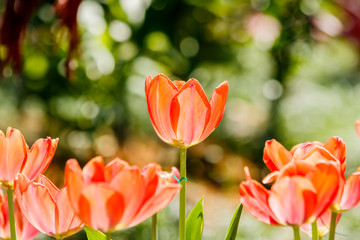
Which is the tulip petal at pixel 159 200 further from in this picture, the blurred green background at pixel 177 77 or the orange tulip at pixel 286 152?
the blurred green background at pixel 177 77

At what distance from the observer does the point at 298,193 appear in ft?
0.93

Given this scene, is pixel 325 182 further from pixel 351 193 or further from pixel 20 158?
pixel 20 158

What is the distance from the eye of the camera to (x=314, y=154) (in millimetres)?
297

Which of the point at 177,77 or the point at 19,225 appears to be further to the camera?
the point at 177,77

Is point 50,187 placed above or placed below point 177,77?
above

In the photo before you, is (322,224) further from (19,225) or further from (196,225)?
(19,225)

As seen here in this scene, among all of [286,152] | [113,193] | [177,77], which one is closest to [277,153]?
[286,152]

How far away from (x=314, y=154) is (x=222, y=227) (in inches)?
53.3

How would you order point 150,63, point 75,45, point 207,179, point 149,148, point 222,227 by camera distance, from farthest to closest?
point 207,179 → point 149,148 → point 150,63 → point 222,227 → point 75,45

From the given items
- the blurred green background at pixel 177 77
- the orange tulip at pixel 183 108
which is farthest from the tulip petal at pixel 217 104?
the blurred green background at pixel 177 77

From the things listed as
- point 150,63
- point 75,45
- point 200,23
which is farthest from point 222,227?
point 75,45

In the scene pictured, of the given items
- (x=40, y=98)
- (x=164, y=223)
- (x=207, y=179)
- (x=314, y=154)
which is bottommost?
(x=207, y=179)

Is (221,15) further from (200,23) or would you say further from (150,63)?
(150,63)

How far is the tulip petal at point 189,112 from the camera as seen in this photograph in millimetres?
348
